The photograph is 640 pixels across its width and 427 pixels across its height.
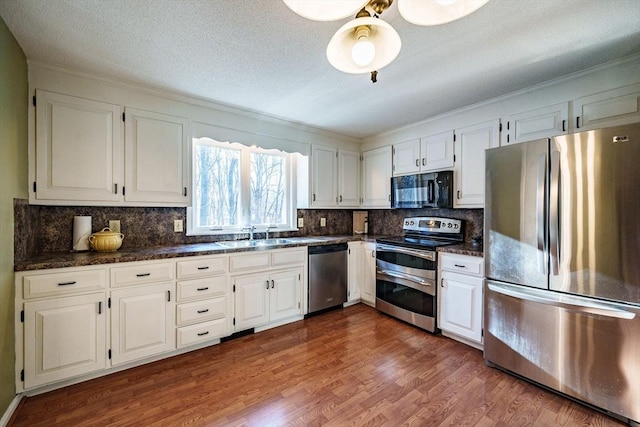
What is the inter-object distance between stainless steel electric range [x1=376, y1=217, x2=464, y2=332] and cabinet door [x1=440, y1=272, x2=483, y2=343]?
98 millimetres

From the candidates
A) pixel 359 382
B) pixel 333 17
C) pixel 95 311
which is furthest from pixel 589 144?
pixel 95 311

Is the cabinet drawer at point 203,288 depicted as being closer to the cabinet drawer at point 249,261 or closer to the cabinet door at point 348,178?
the cabinet drawer at point 249,261

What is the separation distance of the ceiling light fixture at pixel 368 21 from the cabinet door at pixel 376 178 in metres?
2.48

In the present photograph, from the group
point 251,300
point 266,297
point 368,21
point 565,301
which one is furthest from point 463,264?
point 368,21

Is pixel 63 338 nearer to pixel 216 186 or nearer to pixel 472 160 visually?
pixel 216 186

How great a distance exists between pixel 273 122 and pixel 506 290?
2.78 m

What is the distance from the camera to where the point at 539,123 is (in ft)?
7.52

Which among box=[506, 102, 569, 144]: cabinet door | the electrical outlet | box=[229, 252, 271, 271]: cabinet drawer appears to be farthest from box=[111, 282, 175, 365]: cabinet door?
box=[506, 102, 569, 144]: cabinet door

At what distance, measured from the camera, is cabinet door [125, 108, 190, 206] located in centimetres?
232

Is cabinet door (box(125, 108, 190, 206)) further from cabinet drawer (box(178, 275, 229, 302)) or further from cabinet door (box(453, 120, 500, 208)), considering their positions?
cabinet door (box(453, 120, 500, 208))

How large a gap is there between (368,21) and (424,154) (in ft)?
7.76

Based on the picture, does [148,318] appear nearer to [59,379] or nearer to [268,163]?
[59,379]

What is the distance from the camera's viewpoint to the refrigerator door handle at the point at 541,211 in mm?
1838

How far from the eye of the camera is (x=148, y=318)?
84.0 inches
